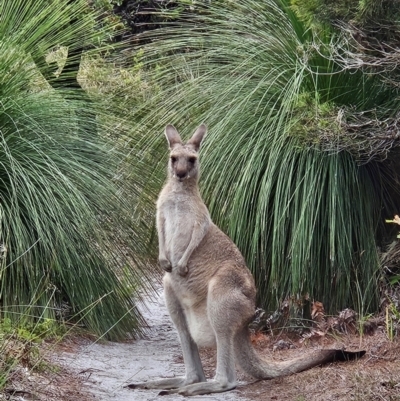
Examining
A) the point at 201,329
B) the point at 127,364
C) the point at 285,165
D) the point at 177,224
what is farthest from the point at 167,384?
the point at 285,165

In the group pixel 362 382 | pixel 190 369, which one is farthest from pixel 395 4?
pixel 190 369

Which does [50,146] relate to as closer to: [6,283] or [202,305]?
[6,283]

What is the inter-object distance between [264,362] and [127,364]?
1.05 meters

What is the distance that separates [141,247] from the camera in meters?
7.20

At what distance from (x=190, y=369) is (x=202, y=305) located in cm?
39

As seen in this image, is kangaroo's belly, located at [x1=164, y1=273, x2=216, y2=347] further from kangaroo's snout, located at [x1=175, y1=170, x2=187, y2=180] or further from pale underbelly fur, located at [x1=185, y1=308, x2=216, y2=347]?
kangaroo's snout, located at [x1=175, y1=170, x2=187, y2=180]

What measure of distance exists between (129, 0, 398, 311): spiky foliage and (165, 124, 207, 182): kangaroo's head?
0.76 metres

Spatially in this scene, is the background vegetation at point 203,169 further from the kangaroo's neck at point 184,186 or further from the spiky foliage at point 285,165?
the kangaroo's neck at point 184,186

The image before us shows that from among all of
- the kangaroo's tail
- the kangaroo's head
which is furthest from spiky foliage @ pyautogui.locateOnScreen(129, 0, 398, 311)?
the kangaroo's tail

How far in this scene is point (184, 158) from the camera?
6035 millimetres

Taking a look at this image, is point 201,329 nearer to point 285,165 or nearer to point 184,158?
point 184,158

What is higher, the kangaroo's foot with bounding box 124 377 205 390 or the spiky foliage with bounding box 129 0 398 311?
the spiky foliage with bounding box 129 0 398 311

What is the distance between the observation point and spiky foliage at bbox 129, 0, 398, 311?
6.92 meters

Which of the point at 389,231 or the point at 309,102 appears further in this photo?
the point at 389,231
